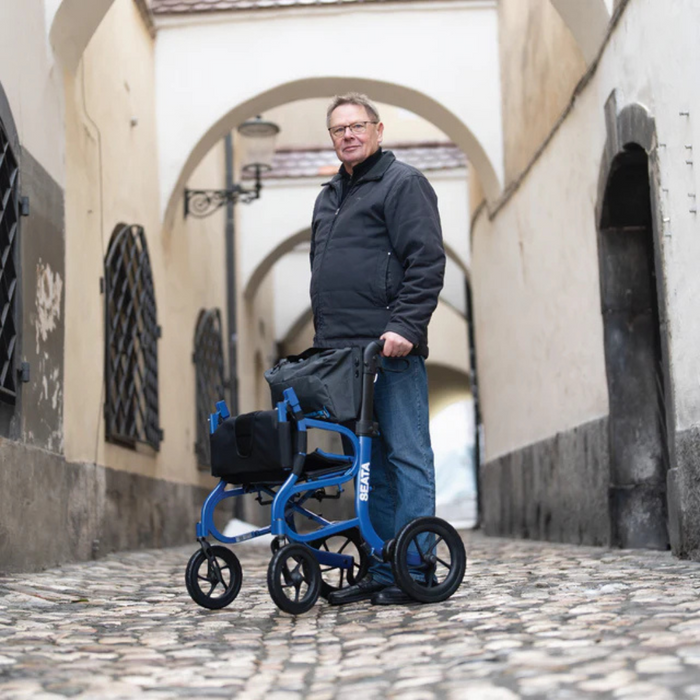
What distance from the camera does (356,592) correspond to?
149 inches

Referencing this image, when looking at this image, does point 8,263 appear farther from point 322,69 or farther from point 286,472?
point 322,69

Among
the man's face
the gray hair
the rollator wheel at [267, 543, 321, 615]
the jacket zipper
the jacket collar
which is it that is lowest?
the rollator wheel at [267, 543, 321, 615]

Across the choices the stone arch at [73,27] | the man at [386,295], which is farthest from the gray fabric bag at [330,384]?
the stone arch at [73,27]

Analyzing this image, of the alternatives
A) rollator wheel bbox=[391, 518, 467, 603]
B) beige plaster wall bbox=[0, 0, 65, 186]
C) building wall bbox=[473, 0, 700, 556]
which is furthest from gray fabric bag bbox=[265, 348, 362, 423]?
beige plaster wall bbox=[0, 0, 65, 186]

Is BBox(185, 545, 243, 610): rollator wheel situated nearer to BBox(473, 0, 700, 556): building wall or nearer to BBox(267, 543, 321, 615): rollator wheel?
BBox(267, 543, 321, 615): rollator wheel

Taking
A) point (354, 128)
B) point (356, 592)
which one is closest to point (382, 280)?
point (354, 128)

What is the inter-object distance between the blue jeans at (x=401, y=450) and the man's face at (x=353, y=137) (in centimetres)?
68

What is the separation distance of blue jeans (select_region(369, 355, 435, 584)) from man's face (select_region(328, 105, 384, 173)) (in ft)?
2.24

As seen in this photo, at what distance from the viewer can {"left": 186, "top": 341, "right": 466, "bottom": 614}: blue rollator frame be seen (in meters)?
3.49

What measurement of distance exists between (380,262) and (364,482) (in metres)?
0.71

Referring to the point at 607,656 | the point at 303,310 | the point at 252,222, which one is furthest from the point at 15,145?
the point at 303,310

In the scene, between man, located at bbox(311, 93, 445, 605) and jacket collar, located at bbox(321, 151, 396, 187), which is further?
jacket collar, located at bbox(321, 151, 396, 187)

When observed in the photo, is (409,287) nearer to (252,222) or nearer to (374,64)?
(374,64)

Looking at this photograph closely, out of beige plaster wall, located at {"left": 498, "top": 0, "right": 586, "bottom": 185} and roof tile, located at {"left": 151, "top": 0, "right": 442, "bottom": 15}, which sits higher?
roof tile, located at {"left": 151, "top": 0, "right": 442, "bottom": 15}
